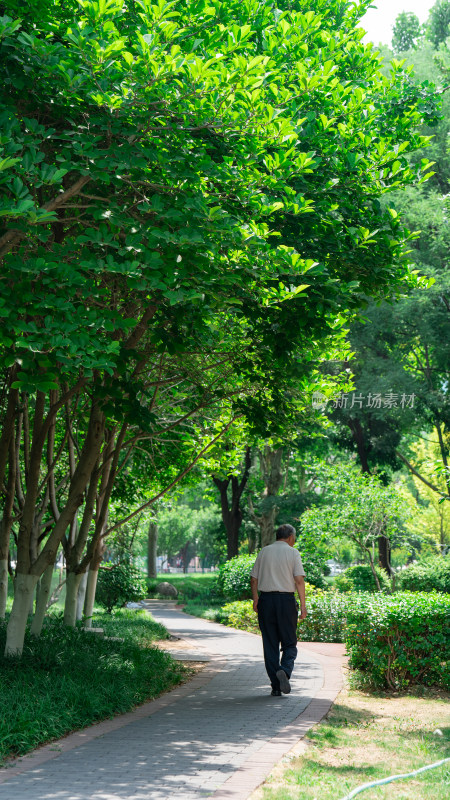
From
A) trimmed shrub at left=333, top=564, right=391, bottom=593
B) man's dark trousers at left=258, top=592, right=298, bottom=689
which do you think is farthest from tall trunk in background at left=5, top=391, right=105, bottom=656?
trimmed shrub at left=333, top=564, right=391, bottom=593

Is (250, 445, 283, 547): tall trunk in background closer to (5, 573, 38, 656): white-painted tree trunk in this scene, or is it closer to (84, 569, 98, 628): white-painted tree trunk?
(84, 569, 98, 628): white-painted tree trunk

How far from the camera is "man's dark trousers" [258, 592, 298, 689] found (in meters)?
8.48

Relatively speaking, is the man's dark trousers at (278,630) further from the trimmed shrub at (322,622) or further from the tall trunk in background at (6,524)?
the trimmed shrub at (322,622)

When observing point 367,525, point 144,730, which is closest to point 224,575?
point 367,525

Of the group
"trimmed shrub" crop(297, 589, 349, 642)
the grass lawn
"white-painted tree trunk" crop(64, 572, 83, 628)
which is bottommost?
the grass lawn

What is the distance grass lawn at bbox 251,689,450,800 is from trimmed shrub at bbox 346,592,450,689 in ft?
1.47

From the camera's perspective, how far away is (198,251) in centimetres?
654

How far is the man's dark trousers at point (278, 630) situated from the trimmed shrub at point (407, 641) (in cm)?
123

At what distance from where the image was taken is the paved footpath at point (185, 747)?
16.1 ft

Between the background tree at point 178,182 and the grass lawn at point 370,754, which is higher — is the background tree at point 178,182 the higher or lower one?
the higher one

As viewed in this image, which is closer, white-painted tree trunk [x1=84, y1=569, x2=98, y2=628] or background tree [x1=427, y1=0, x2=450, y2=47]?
white-painted tree trunk [x1=84, y1=569, x2=98, y2=628]

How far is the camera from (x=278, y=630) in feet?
28.2

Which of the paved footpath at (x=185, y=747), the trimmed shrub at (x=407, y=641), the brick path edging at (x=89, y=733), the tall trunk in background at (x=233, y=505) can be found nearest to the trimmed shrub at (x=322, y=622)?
the paved footpath at (x=185, y=747)

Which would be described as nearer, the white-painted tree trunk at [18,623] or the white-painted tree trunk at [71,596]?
the white-painted tree trunk at [18,623]
